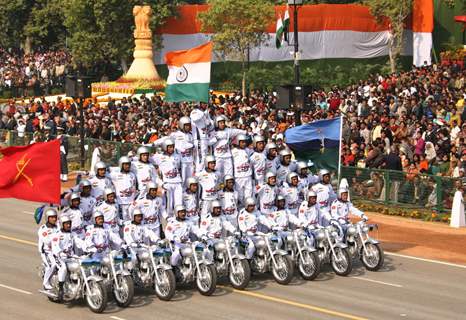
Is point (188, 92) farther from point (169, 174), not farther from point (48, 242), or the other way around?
point (48, 242)

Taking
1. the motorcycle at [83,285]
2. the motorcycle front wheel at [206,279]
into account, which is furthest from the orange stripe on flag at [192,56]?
the motorcycle at [83,285]

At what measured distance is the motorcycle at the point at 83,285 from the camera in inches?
895

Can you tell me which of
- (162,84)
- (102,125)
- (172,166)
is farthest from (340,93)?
(172,166)

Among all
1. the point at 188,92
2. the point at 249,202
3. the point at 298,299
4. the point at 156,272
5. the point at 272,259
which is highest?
the point at 188,92

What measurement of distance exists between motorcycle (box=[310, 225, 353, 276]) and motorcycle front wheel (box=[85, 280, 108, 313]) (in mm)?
5701

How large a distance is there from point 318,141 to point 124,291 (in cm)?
949

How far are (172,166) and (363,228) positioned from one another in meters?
4.66

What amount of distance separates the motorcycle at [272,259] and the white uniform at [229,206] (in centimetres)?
73

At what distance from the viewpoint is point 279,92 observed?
35062 millimetres

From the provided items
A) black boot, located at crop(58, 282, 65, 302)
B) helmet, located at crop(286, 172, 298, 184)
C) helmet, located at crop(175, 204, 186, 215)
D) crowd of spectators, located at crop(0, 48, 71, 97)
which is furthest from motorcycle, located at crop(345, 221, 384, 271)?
crowd of spectators, located at crop(0, 48, 71, 97)

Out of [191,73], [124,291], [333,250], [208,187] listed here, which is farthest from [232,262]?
[191,73]

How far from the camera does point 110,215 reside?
2434 centimetres

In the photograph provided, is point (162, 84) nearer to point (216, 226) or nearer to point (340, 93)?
point (340, 93)

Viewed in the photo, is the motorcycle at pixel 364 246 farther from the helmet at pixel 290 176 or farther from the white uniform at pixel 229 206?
the white uniform at pixel 229 206
